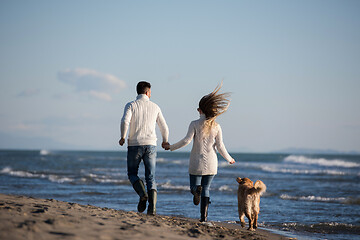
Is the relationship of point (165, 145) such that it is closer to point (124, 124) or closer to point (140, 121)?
point (140, 121)

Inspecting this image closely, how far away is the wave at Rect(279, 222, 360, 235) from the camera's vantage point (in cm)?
723

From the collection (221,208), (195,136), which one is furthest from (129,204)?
(195,136)

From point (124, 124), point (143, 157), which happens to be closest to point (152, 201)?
point (143, 157)

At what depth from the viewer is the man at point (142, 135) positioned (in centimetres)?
581

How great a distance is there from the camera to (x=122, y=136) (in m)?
5.75

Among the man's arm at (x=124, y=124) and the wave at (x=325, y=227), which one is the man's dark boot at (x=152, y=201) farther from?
the wave at (x=325, y=227)

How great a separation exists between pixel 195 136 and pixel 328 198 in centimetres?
775

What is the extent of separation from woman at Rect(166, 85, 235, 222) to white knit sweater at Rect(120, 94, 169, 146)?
45cm

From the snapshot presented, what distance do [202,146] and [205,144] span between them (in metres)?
0.05

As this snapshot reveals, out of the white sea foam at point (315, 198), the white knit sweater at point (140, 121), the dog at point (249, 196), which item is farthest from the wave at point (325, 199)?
the white knit sweater at point (140, 121)

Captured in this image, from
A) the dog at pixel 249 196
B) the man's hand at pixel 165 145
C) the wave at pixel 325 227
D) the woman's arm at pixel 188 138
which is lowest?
the wave at pixel 325 227

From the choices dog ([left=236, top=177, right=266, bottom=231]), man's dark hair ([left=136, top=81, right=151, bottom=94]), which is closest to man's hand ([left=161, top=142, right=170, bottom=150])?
man's dark hair ([left=136, top=81, right=151, bottom=94])

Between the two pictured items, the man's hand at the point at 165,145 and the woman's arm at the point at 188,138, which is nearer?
the woman's arm at the point at 188,138

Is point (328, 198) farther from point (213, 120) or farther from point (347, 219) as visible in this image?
point (213, 120)
